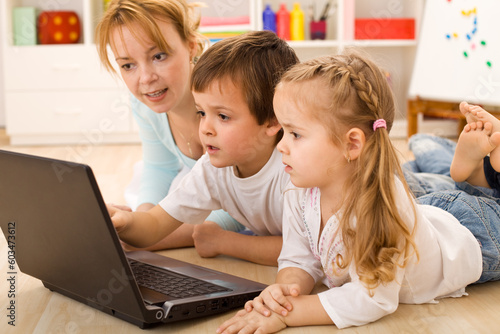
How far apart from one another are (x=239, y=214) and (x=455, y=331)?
0.48m

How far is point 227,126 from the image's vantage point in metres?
1.10

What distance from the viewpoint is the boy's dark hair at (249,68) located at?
1089mm

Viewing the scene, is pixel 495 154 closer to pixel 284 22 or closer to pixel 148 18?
pixel 148 18

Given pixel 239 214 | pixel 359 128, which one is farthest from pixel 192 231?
pixel 359 128

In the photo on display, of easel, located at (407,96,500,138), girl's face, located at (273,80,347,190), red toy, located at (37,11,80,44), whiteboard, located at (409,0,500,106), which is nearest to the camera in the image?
girl's face, located at (273,80,347,190)

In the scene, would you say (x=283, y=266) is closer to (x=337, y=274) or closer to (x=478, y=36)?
(x=337, y=274)

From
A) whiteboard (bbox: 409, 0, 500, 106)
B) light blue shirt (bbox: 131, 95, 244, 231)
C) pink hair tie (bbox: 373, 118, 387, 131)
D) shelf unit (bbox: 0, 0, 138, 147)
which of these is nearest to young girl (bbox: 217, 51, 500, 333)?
pink hair tie (bbox: 373, 118, 387, 131)

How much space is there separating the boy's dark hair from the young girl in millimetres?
139

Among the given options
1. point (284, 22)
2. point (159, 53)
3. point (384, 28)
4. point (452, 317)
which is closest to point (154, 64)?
point (159, 53)

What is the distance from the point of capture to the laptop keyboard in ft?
3.22

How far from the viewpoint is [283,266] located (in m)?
1.06

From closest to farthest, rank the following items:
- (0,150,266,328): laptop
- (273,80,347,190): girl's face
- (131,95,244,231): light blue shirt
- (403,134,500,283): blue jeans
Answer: (0,150,266,328): laptop → (273,80,347,190): girl's face → (403,134,500,283): blue jeans → (131,95,244,231): light blue shirt

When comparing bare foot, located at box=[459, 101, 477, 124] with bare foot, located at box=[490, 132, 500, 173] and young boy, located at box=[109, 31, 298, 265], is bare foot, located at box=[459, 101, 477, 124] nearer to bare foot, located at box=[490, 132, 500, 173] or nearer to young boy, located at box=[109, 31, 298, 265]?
bare foot, located at box=[490, 132, 500, 173]

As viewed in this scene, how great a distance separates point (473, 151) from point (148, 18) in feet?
2.29
